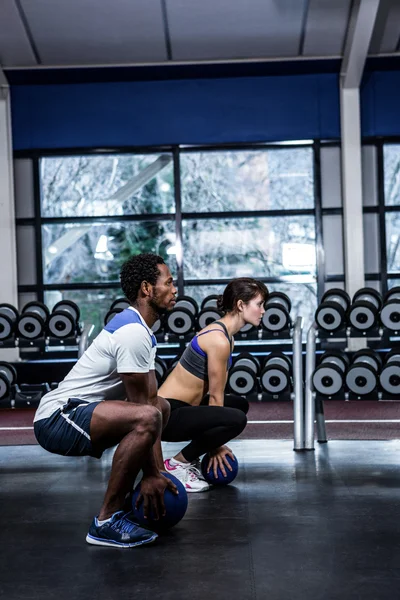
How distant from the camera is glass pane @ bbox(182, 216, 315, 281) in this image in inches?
305

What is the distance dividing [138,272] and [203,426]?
0.92 m

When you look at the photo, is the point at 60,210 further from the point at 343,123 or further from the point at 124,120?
the point at 343,123

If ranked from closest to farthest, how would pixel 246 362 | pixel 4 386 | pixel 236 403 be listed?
pixel 236 403 → pixel 4 386 → pixel 246 362

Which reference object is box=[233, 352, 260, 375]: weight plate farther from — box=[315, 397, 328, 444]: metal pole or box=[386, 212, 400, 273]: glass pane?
box=[386, 212, 400, 273]: glass pane

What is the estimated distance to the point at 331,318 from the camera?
15.7 feet

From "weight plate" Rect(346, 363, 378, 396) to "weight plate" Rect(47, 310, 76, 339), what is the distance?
181 centimetres

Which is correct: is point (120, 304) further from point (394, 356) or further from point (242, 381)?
point (394, 356)

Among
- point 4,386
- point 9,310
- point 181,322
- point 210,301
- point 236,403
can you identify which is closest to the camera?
point 236,403

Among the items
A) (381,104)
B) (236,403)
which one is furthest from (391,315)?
(381,104)

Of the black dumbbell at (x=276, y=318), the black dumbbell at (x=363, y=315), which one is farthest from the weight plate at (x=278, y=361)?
the black dumbbell at (x=363, y=315)

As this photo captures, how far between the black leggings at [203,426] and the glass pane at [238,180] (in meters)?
4.61

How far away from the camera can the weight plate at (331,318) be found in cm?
478

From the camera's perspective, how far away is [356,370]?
14.5 feet

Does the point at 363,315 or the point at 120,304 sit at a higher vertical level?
the point at 120,304
